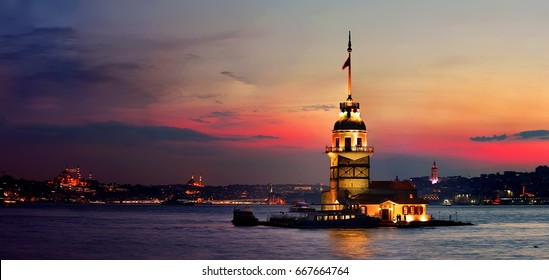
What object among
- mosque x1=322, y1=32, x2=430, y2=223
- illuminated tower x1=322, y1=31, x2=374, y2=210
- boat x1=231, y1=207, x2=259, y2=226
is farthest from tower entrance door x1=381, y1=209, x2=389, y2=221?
boat x1=231, y1=207, x2=259, y2=226

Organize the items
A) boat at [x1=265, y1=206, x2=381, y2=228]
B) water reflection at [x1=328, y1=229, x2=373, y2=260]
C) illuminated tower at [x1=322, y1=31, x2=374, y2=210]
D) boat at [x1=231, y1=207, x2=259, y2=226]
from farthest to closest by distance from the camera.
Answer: boat at [x1=231, y1=207, x2=259, y2=226], illuminated tower at [x1=322, y1=31, x2=374, y2=210], boat at [x1=265, y1=206, x2=381, y2=228], water reflection at [x1=328, y1=229, x2=373, y2=260]

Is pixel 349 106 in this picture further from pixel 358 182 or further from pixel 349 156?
pixel 358 182

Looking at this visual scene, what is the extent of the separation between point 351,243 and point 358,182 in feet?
76.1

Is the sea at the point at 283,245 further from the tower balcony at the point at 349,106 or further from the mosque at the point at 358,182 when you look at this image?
the tower balcony at the point at 349,106

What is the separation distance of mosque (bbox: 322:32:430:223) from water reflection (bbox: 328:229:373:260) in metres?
6.13

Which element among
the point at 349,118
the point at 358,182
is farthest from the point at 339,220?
the point at 349,118

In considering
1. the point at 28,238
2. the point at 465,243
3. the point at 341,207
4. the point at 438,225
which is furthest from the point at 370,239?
the point at 28,238

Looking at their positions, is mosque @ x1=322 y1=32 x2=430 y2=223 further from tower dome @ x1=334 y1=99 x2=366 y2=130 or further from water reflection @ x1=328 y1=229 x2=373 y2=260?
water reflection @ x1=328 y1=229 x2=373 y2=260

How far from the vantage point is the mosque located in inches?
4193

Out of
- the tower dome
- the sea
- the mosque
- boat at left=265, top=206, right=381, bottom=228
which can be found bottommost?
the sea

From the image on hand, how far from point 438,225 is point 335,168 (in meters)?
15.0

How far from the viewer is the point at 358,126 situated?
107 metres
